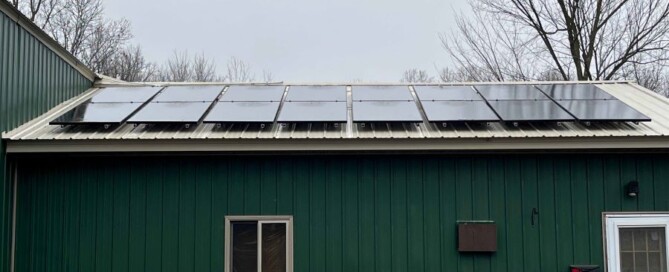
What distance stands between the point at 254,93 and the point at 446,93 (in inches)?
95.5

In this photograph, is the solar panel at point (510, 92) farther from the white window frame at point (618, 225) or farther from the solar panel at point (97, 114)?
the solar panel at point (97, 114)

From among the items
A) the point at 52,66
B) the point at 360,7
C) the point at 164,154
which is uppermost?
the point at 360,7

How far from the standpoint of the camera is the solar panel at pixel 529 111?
599 cm

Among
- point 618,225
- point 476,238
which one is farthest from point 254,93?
point 618,225

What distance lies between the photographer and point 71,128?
238 inches

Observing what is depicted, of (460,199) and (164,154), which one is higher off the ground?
(164,154)

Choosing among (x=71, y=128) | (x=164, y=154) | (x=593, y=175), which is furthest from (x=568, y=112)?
(x=71, y=128)

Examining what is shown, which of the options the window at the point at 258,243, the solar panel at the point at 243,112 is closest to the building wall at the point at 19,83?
the solar panel at the point at 243,112

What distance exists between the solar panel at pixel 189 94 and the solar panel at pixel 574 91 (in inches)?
166

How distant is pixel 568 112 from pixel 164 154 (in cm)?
436

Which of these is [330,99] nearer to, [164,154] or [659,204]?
[164,154]

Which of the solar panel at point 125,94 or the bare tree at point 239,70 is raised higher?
the bare tree at point 239,70

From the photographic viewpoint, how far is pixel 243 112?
6312 mm

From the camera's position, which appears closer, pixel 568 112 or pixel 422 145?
pixel 422 145
